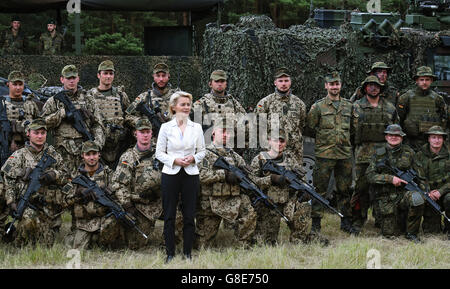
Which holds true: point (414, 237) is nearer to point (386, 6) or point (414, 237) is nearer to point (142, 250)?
point (142, 250)

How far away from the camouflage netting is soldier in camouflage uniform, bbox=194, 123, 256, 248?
211 cm

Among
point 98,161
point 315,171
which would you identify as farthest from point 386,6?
point 98,161

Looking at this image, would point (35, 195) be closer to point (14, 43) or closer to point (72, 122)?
point (72, 122)

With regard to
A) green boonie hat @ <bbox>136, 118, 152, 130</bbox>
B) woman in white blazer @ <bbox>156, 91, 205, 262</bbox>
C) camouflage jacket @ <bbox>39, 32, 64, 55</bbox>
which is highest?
camouflage jacket @ <bbox>39, 32, 64, 55</bbox>

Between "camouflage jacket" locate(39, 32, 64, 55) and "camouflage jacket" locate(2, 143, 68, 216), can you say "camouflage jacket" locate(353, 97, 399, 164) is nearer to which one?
"camouflage jacket" locate(2, 143, 68, 216)

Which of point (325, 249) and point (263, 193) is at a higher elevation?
point (263, 193)

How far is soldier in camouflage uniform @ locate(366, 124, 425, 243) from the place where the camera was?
8.14m

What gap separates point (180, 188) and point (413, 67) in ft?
15.0

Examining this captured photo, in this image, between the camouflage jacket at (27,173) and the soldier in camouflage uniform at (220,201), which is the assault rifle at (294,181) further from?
the camouflage jacket at (27,173)

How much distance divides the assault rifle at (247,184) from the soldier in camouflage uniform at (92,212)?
47.0 inches

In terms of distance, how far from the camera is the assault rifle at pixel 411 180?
8.03 meters

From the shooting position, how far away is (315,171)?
27.8 ft

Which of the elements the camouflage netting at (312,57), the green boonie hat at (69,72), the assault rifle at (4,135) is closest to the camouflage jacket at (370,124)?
the camouflage netting at (312,57)

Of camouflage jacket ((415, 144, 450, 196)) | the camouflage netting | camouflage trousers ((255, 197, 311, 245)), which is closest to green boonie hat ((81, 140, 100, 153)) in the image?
camouflage trousers ((255, 197, 311, 245))
